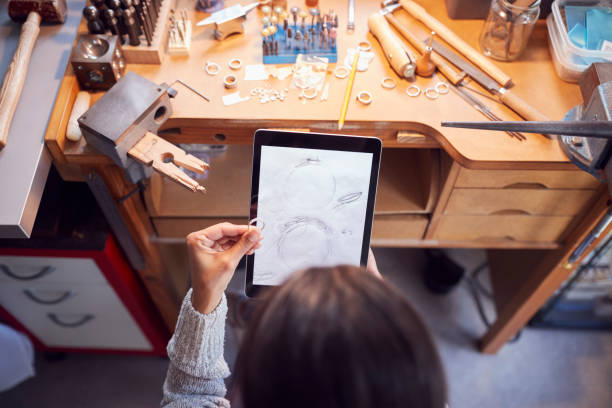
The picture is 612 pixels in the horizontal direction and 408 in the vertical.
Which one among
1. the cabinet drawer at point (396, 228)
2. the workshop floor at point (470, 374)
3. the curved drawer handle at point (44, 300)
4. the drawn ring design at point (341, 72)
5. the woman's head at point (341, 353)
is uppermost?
the woman's head at point (341, 353)

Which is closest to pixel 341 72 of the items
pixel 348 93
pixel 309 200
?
pixel 348 93

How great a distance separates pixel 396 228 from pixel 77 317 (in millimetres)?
969

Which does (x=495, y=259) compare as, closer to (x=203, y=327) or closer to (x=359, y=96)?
(x=359, y=96)

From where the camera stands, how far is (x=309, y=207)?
3.04ft

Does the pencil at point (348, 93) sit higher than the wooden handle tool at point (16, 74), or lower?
lower

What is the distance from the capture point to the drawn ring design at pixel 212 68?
108cm

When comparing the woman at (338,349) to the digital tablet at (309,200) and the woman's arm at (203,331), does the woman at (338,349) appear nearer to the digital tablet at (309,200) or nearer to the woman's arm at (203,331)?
the woman's arm at (203,331)

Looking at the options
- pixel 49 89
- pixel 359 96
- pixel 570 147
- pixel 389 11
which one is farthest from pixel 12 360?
pixel 570 147

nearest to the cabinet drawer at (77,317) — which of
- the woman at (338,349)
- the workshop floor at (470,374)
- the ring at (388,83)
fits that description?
the workshop floor at (470,374)

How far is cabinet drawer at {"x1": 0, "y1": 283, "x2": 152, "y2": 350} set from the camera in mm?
1327

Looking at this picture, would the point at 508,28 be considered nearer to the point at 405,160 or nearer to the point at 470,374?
the point at 405,160

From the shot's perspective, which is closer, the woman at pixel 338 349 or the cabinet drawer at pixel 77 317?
the woman at pixel 338 349

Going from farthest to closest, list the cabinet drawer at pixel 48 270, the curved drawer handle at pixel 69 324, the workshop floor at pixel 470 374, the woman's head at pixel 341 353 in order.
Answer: the workshop floor at pixel 470 374 < the curved drawer handle at pixel 69 324 < the cabinet drawer at pixel 48 270 < the woman's head at pixel 341 353

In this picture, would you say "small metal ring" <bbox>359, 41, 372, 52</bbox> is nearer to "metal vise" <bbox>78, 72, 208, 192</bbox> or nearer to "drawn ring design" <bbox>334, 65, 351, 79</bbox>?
"drawn ring design" <bbox>334, 65, 351, 79</bbox>
